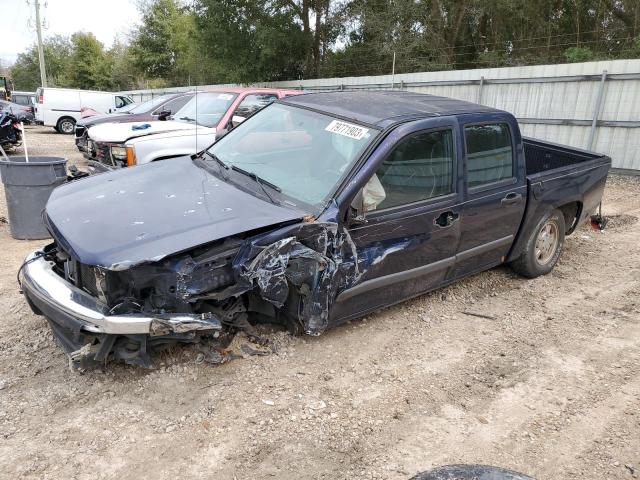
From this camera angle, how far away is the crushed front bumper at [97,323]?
2668 millimetres

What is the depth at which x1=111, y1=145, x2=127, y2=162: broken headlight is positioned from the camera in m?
6.78

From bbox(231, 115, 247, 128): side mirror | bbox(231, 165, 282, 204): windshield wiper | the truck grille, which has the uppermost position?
bbox(231, 115, 247, 128): side mirror

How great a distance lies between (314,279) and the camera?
10.4ft

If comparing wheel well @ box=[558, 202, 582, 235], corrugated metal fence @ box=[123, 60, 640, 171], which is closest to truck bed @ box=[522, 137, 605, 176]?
wheel well @ box=[558, 202, 582, 235]

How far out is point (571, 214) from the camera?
5.36m

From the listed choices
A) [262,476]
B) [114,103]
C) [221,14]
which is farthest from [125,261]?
[221,14]

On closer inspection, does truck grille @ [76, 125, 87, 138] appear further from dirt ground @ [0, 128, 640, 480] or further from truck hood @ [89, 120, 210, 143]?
dirt ground @ [0, 128, 640, 480]

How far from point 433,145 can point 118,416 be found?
2.84 metres

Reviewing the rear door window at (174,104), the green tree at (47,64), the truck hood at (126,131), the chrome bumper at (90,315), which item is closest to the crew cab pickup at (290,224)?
the chrome bumper at (90,315)

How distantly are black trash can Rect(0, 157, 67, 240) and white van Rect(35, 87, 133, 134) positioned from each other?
14885 millimetres

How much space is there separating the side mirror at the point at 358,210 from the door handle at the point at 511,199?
160cm

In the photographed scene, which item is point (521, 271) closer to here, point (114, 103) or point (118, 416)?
point (118, 416)

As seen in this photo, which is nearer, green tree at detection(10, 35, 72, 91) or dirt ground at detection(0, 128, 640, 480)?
dirt ground at detection(0, 128, 640, 480)

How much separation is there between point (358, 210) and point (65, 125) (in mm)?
19939
